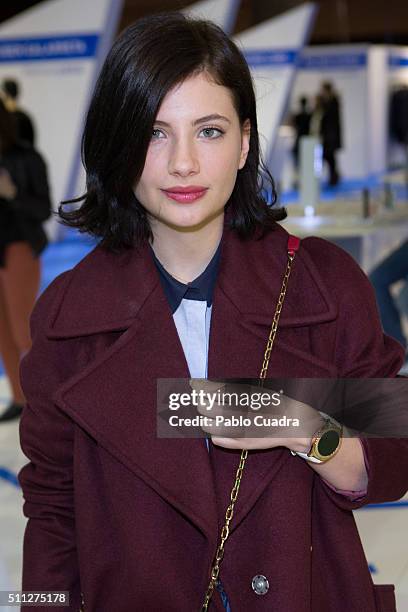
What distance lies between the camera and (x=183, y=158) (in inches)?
48.7

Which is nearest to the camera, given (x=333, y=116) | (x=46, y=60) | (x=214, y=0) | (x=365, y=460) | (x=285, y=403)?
(x=285, y=403)

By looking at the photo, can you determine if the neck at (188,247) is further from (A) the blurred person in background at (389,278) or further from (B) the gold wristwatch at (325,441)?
(A) the blurred person in background at (389,278)

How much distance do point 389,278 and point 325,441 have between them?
3718 millimetres

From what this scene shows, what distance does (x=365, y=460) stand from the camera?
1255 millimetres

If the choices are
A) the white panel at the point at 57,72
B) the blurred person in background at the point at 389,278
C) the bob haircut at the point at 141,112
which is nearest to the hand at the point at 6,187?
the blurred person in background at the point at 389,278

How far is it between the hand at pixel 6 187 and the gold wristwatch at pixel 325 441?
147 inches

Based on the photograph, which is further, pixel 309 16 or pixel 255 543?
pixel 309 16

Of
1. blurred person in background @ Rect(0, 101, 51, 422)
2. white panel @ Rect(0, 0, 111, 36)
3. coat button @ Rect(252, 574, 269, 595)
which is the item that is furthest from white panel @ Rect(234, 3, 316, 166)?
coat button @ Rect(252, 574, 269, 595)

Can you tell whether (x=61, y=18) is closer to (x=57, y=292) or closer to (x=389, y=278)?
(x=389, y=278)

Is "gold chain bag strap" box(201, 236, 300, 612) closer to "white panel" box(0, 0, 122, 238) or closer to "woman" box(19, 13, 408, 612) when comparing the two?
"woman" box(19, 13, 408, 612)

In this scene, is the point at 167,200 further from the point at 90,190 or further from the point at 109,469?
the point at 109,469

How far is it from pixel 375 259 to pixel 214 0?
714 cm

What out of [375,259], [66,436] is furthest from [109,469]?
[375,259]

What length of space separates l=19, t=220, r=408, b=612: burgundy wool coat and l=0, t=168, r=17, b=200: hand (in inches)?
136
